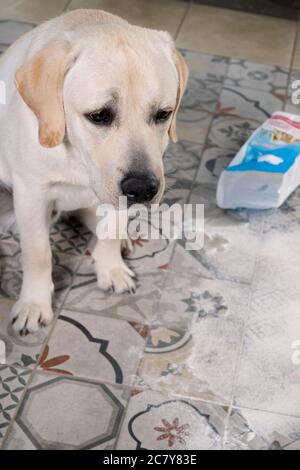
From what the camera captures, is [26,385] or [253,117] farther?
[253,117]

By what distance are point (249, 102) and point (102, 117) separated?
1.28 m

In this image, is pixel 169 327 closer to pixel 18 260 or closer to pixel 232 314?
pixel 232 314

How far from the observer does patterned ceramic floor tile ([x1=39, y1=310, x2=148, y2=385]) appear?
5.07ft

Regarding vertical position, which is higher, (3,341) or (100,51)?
(100,51)

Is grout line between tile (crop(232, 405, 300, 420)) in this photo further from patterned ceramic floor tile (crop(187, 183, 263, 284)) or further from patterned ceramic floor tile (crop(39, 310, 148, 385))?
patterned ceramic floor tile (crop(187, 183, 263, 284))

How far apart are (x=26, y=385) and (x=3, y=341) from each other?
140mm

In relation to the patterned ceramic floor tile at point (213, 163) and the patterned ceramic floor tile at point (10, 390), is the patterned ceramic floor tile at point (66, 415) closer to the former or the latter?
the patterned ceramic floor tile at point (10, 390)

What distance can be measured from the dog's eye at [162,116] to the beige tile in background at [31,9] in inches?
61.0

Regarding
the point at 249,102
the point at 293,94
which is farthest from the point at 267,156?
the point at 293,94

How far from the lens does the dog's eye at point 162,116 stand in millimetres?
1361

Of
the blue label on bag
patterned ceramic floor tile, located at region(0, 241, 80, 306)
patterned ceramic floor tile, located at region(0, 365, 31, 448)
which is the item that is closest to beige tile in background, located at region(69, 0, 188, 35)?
the blue label on bag

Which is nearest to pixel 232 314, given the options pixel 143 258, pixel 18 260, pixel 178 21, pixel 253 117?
pixel 143 258

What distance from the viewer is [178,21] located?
9.60ft

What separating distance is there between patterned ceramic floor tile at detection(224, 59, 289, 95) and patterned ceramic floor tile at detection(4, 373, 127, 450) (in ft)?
4.72
